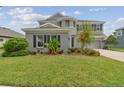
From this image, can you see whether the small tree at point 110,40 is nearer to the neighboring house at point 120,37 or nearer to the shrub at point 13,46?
the neighboring house at point 120,37

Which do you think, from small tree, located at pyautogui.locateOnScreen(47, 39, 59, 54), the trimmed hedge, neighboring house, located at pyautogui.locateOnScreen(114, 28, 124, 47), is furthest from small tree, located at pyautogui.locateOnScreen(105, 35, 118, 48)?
small tree, located at pyautogui.locateOnScreen(47, 39, 59, 54)

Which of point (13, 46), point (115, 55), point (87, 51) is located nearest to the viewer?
point (13, 46)

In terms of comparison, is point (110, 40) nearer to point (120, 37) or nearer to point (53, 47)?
point (120, 37)

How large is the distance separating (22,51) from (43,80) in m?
9.67

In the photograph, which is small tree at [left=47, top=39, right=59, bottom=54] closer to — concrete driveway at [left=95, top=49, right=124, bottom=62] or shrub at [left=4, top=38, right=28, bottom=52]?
shrub at [left=4, top=38, right=28, bottom=52]

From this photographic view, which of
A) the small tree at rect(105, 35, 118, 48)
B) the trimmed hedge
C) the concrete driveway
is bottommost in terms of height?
the concrete driveway

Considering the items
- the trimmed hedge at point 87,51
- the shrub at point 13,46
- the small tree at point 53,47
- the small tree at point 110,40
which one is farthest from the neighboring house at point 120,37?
the shrub at point 13,46

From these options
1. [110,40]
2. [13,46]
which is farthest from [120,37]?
[13,46]

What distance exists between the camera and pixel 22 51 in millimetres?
17719

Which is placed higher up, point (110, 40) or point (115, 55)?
point (110, 40)

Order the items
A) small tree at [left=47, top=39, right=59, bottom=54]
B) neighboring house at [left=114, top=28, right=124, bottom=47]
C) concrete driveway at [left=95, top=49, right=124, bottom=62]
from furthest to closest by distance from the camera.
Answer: neighboring house at [left=114, top=28, right=124, bottom=47] < small tree at [left=47, top=39, right=59, bottom=54] < concrete driveway at [left=95, top=49, right=124, bottom=62]
